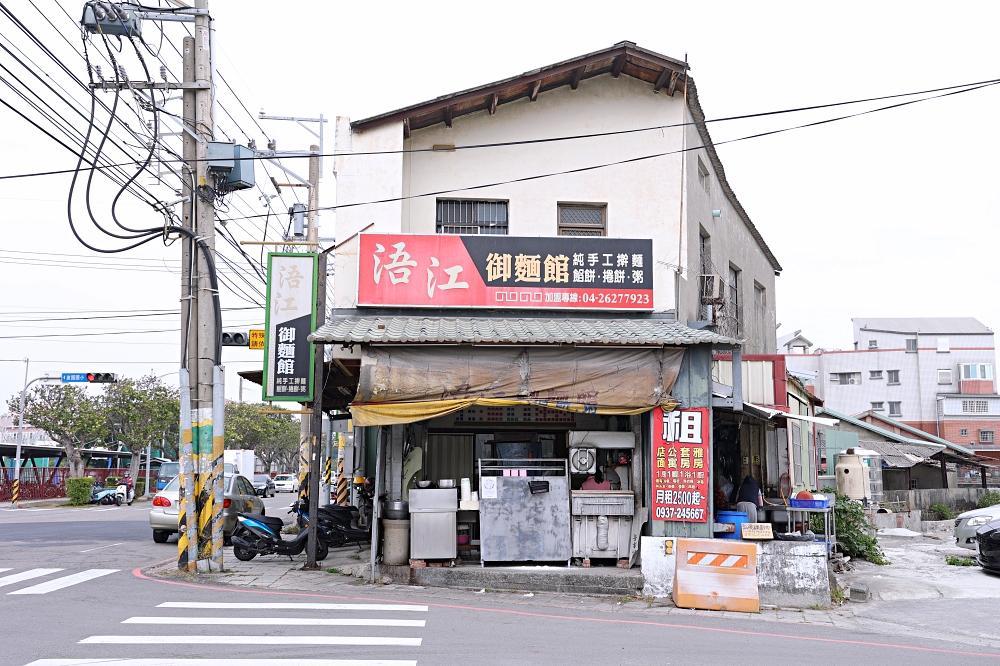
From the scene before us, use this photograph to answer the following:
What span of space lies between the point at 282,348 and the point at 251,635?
6427mm

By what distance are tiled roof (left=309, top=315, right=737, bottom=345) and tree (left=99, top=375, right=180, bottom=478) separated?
1403 inches

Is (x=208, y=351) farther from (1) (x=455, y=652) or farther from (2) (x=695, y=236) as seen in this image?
(2) (x=695, y=236)

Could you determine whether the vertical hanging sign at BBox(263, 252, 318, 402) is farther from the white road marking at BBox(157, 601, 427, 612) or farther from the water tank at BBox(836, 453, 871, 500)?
the water tank at BBox(836, 453, 871, 500)

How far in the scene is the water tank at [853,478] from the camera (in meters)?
19.9

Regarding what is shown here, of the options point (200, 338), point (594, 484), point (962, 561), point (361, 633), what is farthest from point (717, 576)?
point (962, 561)

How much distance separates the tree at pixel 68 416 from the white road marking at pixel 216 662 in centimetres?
3972

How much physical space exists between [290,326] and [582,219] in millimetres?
6173

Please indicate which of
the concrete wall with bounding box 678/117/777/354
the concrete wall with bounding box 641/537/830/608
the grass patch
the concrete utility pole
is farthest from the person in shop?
the grass patch

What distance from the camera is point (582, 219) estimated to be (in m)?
17.0

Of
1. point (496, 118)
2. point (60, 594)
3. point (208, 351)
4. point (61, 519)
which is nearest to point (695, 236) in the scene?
point (496, 118)

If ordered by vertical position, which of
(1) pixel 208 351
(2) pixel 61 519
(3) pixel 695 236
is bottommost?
(2) pixel 61 519

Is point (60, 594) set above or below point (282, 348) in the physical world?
below

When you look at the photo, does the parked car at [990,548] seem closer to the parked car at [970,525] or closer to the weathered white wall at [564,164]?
the parked car at [970,525]

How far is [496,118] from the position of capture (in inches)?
669
